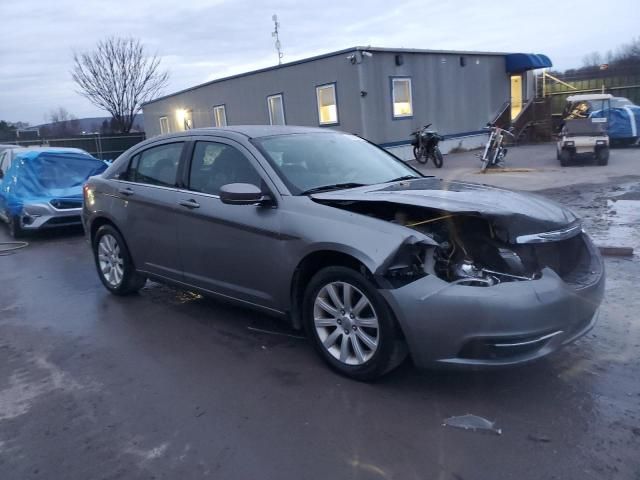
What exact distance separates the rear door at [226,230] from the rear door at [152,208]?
0.58ft

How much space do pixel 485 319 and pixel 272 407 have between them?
1.37 meters

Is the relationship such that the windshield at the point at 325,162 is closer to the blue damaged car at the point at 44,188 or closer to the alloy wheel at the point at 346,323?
the alloy wheel at the point at 346,323

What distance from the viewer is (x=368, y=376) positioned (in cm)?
349

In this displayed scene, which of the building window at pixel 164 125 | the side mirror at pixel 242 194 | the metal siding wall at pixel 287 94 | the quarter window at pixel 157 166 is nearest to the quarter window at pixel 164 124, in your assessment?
the building window at pixel 164 125

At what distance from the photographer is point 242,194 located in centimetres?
389

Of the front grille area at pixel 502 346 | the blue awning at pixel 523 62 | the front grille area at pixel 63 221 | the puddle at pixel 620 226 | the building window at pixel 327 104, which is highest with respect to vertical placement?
the blue awning at pixel 523 62

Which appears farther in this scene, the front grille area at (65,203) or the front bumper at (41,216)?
the front grille area at (65,203)

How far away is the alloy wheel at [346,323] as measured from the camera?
11.3 ft

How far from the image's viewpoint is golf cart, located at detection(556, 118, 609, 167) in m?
14.1

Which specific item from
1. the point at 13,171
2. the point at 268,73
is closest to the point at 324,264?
the point at 13,171

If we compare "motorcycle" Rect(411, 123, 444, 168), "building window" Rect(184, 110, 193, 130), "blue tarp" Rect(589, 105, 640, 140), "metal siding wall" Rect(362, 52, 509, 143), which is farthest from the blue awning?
"building window" Rect(184, 110, 193, 130)

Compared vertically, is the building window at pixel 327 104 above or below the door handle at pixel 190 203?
above

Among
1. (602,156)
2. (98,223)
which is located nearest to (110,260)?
(98,223)

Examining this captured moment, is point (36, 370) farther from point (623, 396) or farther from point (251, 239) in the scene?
point (623, 396)
